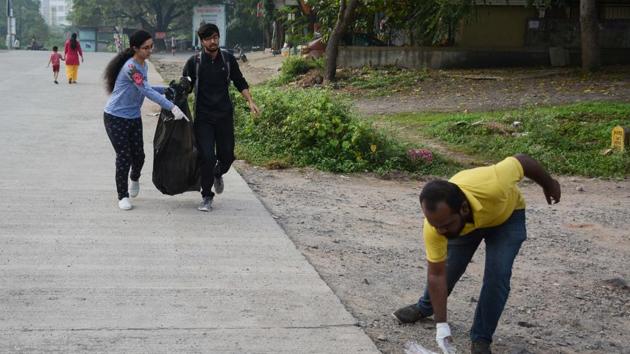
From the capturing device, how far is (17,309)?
5.12m

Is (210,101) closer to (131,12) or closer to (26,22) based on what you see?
(131,12)

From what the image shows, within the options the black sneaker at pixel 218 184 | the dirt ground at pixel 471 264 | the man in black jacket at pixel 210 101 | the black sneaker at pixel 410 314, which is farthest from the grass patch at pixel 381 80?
the black sneaker at pixel 410 314

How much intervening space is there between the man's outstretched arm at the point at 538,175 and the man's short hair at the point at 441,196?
2.03ft

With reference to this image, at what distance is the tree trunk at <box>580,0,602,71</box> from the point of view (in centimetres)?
1989

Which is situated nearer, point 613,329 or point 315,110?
point 613,329

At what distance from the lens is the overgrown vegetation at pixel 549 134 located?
11.6 meters

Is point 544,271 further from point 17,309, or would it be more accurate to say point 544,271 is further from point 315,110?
point 315,110

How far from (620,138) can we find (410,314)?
25.9ft

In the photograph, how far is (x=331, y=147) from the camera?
10984 millimetres

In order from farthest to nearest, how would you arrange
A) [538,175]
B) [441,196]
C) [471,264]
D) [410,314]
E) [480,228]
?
[471,264] → [410,314] → [538,175] → [480,228] → [441,196]

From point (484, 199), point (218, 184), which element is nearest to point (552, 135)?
point (218, 184)

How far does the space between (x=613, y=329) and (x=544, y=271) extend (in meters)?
1.28

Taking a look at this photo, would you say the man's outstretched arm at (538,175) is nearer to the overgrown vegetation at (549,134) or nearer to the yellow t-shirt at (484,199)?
the yellow t-shirt at (484,199)

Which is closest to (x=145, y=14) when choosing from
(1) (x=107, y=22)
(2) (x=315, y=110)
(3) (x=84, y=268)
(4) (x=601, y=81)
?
(1) (x=107, y=22)
